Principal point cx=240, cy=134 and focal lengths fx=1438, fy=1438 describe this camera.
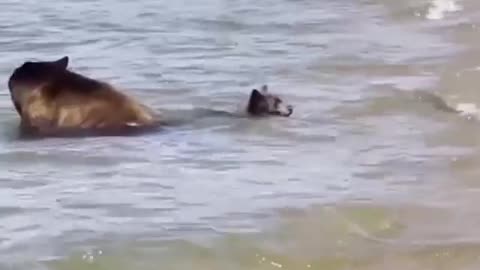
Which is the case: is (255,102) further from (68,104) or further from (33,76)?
(33,76)

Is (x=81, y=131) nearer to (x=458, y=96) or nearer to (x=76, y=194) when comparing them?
(x=76, y=194)

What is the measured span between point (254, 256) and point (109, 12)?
23.2 feet

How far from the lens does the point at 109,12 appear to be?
1153 cm

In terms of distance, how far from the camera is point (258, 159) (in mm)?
6164

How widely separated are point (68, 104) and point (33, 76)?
0.22 m

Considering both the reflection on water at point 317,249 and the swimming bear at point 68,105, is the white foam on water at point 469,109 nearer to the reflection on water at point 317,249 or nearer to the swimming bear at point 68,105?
the swimming bear at point 68,105

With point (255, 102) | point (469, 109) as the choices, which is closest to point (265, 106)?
point (255, 102)

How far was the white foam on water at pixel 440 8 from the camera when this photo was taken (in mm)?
11312

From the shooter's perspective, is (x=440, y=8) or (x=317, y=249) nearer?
(x=317, y=249)

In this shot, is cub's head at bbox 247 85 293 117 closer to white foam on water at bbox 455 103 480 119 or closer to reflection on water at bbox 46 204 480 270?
white foam on water at bbox 455 103 480 119

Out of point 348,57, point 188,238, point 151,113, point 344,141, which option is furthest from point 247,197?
point 348,57

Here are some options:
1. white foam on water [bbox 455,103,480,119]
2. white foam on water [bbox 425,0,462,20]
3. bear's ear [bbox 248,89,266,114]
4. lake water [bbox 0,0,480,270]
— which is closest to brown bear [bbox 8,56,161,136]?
lake water [bbox 0,0,480,270]

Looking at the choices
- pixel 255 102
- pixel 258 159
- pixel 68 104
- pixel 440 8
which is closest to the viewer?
pixel 258 159

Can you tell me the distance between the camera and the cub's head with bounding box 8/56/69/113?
6.80 metres
